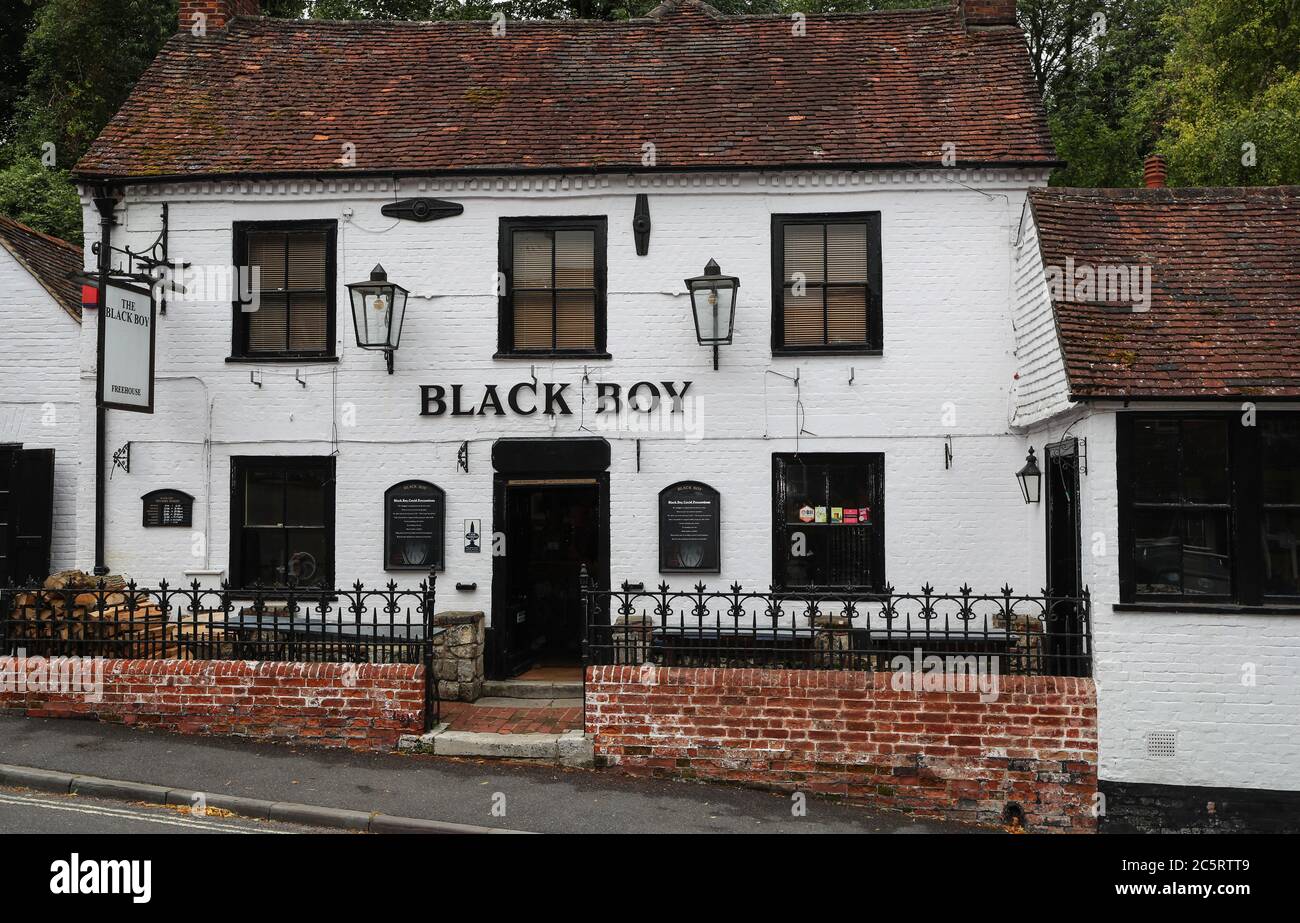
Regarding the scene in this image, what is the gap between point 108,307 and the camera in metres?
10.3

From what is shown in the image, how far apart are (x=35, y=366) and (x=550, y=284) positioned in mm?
6836

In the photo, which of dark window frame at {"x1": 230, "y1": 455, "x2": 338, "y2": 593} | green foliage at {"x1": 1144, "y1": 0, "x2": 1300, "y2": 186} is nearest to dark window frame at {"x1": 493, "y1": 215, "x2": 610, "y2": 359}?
Result: dark window frame at {"x1": 230, "y1": 455, "x2": 338, "y2": 593}

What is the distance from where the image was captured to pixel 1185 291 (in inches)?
362

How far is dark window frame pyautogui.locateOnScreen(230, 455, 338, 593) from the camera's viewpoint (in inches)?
444

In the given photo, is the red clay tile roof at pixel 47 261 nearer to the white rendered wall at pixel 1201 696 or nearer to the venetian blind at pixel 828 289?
the venetian blind at pixel 828 289

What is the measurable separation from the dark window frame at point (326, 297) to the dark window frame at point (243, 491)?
45.5 inches

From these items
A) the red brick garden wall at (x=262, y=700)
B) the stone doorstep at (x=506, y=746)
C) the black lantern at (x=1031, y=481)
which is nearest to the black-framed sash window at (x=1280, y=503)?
the black lantern at (x=1031, y=481)

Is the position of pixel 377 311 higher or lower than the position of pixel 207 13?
lower

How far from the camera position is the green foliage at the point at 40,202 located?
60.6ft

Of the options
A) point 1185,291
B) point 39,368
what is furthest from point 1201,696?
point 39,368

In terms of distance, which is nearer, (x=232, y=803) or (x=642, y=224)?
(x=232, y=803)

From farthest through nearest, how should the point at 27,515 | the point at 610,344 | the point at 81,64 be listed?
the point at 81,64, the point at 27,515, the point at 610,344

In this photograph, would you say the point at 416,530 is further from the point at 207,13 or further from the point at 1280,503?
the point at 1280,503
